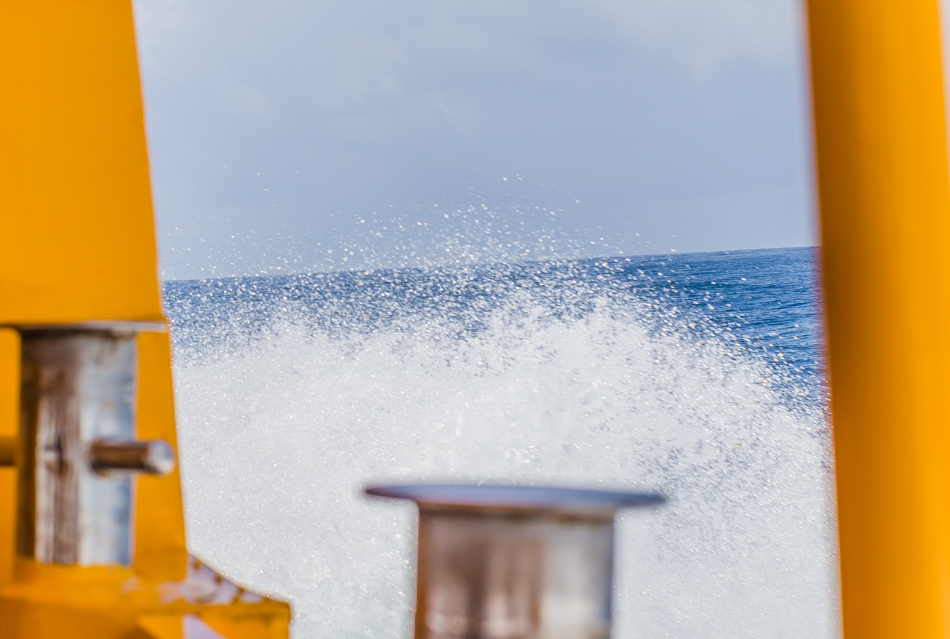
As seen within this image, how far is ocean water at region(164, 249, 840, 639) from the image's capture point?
871 centimetres

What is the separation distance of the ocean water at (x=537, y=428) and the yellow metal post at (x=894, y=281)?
691cm

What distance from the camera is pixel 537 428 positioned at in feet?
33.5

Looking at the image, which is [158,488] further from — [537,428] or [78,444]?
[537,428]

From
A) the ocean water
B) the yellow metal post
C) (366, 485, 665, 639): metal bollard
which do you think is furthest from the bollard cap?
the ocean water

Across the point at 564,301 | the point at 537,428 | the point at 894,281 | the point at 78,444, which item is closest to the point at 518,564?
the point at 78,444

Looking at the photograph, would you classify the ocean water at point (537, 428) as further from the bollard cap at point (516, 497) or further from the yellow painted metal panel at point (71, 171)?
the bollard cap at point (516, 497)

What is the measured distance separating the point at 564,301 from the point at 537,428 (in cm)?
271

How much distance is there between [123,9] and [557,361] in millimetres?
10393

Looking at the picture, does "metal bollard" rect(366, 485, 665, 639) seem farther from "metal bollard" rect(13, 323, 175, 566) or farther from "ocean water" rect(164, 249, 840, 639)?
"ocean water" rect(164, 249, 840, 639)

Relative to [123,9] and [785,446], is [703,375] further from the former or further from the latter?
[123,9]

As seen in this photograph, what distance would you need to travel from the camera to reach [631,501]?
0.99 ft

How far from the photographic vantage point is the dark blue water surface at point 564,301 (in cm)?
1142

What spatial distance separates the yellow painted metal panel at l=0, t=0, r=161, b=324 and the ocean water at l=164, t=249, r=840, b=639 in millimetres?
6731

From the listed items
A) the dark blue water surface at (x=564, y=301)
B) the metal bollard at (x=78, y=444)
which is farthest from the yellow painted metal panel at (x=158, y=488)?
the dark blue water surface at (x=564, y=301)
